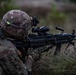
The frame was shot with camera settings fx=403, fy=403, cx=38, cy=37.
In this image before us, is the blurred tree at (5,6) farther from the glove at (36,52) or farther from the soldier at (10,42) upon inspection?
the soldier at (10,42)

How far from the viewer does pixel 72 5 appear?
102 feet

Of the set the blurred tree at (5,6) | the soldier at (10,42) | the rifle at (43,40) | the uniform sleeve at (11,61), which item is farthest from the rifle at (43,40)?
the blurred tree at (5,6)

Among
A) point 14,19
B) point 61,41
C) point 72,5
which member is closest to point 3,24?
point 14,19

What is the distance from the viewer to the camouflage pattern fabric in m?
6.55

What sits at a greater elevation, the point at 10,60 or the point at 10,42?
the point at 10,42

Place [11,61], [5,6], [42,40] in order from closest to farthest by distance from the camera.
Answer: [11,61] < [42,40] < [5,6]

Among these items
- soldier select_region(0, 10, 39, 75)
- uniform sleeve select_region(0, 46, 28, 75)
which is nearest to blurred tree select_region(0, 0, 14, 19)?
soldier select_region(0, 10, 39, 75)

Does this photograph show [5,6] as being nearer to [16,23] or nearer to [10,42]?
[10,42]

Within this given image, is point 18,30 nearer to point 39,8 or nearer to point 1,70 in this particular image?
point 1,70

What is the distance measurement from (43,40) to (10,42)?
817mm

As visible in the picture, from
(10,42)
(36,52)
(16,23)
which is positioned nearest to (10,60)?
(10,42)

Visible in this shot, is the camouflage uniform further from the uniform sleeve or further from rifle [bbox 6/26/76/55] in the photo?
rifle [bbox 6/26/76/55]

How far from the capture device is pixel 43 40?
729 cm

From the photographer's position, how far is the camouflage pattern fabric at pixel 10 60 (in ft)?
21.5
